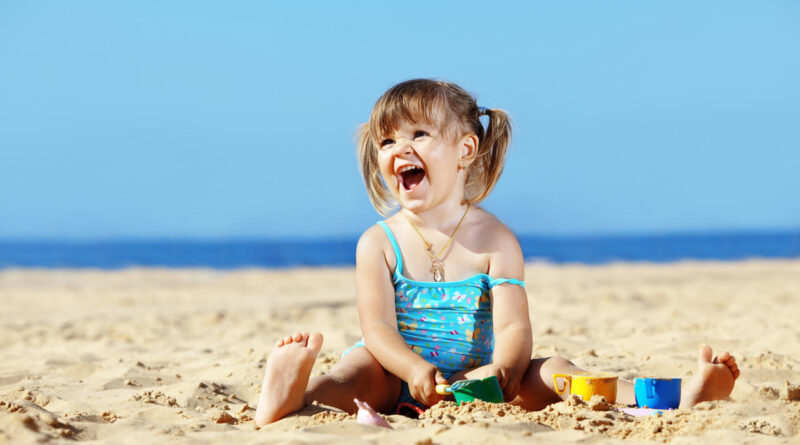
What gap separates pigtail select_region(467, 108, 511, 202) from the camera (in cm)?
289

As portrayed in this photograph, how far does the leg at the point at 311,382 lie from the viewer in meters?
2.28

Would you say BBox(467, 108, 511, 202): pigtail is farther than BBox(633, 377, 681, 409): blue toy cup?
Yes

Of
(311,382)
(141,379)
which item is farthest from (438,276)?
(141,379)

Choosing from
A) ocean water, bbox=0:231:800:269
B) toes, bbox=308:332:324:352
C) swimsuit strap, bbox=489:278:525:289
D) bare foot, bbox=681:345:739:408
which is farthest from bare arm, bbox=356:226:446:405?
ocean water, bbox=0:231:800:269

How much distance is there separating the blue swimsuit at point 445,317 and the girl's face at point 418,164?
0.23 m

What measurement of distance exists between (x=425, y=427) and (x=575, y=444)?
0.38 meters

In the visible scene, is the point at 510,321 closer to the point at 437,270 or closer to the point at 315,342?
the point at 437,270

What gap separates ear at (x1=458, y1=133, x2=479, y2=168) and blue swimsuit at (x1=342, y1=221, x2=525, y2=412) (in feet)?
1.39

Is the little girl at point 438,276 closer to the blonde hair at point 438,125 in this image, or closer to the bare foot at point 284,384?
the blonde hair at point 438,125

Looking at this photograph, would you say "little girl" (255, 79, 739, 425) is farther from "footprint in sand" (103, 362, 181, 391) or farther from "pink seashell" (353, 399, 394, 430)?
"footprint in sand" (103, 362, 181, 391)

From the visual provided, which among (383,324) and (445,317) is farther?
(445,317)

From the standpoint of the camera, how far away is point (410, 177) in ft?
9.01

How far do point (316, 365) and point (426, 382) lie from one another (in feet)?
4.20

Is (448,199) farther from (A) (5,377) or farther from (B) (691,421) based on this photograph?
(A) (5,377)
